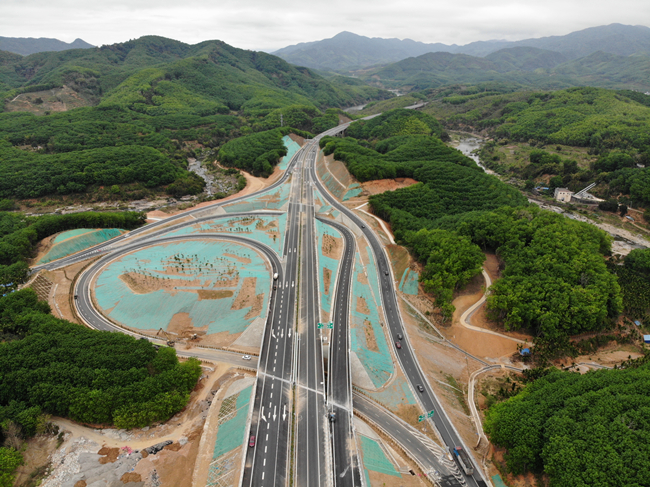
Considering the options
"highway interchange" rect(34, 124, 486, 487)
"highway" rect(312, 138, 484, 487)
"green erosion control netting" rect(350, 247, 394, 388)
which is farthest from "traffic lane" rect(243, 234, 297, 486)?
"highway" rect(312, 138, 484, 487)

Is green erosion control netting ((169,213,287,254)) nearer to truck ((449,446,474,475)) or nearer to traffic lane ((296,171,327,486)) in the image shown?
traffic lane ((296,171,327,486))

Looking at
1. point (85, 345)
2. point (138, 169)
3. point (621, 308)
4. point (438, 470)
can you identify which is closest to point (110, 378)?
point (85, 345)

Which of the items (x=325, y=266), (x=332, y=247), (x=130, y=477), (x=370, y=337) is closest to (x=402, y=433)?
(x=370, y=337)

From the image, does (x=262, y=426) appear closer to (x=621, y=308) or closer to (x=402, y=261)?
(x=402, y=261)

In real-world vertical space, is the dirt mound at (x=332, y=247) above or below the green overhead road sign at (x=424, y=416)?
above

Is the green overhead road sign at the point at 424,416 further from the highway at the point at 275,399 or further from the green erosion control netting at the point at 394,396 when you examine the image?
the highway at the point at 275,399

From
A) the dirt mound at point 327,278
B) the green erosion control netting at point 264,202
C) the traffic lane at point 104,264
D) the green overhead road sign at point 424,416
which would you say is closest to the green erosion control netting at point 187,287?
the traffic lane at point 104,264
